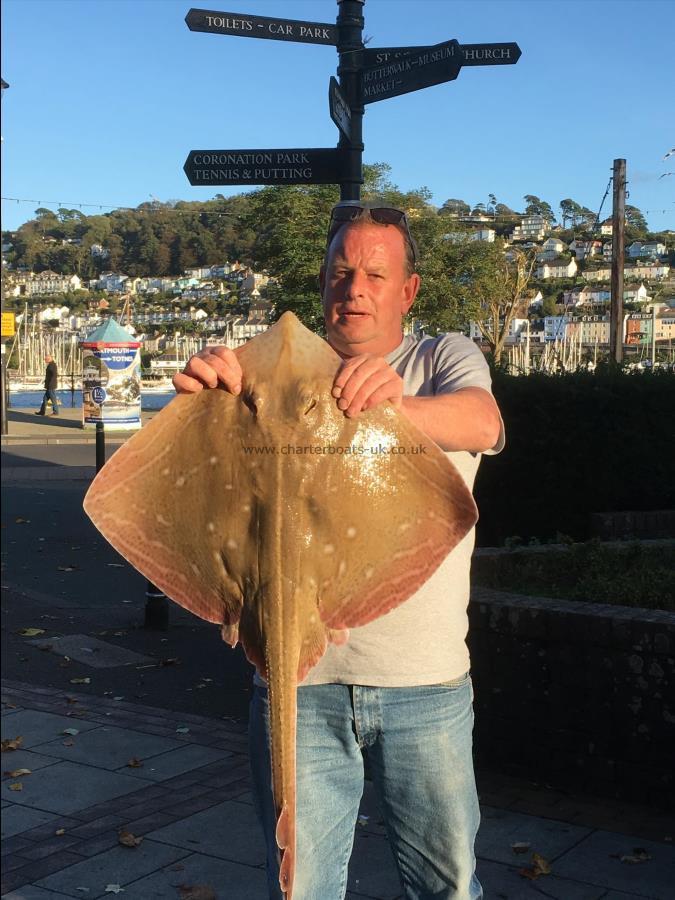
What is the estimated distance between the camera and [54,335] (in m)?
61.1

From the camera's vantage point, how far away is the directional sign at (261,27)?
5.91 m

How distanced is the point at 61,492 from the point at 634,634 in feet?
44.7

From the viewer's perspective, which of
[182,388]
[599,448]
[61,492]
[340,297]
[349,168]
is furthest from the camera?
[61,492]

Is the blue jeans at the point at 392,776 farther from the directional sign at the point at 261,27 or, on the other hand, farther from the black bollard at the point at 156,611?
the black bollard at the point at 156,611

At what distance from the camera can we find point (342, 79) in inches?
242

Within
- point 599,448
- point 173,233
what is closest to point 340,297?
point 599,448

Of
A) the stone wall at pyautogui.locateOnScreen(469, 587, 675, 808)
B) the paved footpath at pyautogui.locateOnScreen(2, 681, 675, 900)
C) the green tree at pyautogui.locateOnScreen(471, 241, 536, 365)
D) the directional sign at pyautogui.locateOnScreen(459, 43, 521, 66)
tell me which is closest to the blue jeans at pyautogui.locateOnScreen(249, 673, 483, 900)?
the paved footpath at pyautogui.locateOnScreen(2, 681, 675, 900)

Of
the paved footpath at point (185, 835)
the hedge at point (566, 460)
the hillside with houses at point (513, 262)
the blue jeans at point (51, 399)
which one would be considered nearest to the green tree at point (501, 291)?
the hillside with houses at point (513, 262)

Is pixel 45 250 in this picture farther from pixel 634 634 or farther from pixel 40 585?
pixel 634 634

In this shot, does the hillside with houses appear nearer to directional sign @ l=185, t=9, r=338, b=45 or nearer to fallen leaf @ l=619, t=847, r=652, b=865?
directional sign @ l=185, t=9, r=338, b=45

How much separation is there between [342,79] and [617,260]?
10972 mm

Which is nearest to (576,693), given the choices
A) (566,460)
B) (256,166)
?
(256,166)

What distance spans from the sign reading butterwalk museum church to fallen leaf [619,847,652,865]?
13.1 feet

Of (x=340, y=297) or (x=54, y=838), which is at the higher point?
(x=340, y=297)
